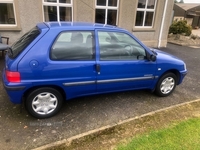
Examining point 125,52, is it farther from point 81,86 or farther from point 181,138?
point 181,138

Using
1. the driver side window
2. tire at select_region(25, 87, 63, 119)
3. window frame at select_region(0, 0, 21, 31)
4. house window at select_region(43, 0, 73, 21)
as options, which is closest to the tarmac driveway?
tire at select_region(25, 87, 63, 119)

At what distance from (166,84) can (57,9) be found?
5953mm

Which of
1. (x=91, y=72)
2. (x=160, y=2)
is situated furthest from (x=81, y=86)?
(x=160, y=2)

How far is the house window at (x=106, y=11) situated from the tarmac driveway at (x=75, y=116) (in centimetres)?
561

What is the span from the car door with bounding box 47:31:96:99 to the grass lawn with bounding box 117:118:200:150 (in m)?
1.29

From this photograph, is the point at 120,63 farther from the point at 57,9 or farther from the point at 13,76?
the point at 57,9

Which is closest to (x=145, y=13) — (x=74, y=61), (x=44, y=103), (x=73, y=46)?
(x=73, y=46)

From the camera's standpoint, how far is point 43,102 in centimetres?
286

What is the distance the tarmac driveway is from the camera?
8.23 ft

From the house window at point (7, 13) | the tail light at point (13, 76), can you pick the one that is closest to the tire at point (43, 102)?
the tail light at point (13, 76)

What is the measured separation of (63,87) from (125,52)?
1427 millimetres

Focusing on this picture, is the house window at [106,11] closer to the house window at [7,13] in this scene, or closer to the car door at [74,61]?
the house window at [7,13]

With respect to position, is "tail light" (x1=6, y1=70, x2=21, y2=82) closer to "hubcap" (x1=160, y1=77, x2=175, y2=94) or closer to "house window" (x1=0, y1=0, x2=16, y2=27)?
"hubcap" (x1=160, y1=77, x2=175, y2=94)

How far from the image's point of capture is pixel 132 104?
11.8 feet
